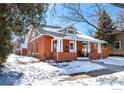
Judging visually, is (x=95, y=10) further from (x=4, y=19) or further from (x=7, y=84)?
(x=7, y=84)

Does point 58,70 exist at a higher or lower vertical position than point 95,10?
lower

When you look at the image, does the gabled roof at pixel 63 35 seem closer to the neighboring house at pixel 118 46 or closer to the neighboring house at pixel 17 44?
the neighboring house at pixel 118 46

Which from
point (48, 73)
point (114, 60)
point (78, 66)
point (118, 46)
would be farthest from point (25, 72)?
point (118, 46)

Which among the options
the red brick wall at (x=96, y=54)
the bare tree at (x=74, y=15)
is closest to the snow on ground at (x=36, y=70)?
the red brick wall at (x=96, y=54)

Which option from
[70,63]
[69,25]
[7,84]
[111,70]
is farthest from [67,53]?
[7,84]

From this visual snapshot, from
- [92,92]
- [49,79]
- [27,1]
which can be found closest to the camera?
[92,92]

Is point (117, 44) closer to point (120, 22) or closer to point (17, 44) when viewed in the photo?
point (120, 22)

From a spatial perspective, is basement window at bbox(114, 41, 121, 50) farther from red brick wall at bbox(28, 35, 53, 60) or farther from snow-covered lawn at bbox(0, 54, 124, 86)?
red brick wall at bbox(28, 35, 53, 60)
